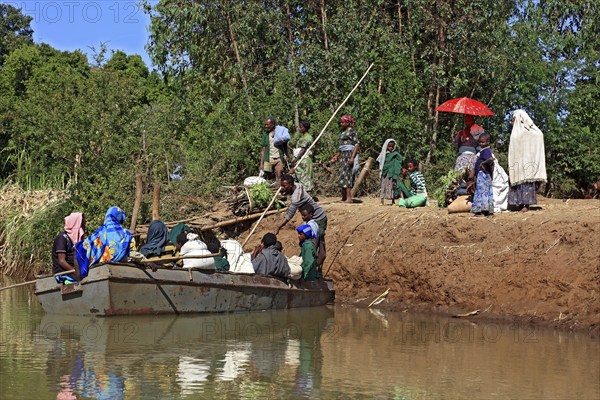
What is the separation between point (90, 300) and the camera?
42.4ft

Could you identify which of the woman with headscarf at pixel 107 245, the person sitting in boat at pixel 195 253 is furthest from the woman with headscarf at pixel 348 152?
the woman with headscarf at pixel 107 245

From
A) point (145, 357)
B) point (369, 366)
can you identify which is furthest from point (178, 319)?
point (369, 366)

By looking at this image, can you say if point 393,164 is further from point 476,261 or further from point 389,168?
point 476,261

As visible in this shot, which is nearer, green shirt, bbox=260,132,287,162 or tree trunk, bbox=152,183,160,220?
tree trunk, bbox=152,183,160,220

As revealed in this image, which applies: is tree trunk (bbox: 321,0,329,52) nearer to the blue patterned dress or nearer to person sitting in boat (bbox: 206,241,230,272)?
the blue patterned dress

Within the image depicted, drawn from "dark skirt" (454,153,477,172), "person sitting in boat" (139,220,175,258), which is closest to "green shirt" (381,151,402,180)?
"dark skirt" (454,153,477,172)

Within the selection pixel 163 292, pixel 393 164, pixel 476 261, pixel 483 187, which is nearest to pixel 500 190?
pixel 483 187

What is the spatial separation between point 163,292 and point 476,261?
14.9ft

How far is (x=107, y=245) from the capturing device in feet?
42.9

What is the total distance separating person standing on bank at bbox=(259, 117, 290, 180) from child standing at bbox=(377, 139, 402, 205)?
5.86ft

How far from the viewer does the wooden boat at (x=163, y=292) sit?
12.7 metres

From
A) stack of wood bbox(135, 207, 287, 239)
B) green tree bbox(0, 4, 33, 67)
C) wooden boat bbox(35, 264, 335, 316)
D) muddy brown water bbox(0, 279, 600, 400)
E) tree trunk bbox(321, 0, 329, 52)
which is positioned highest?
green tree bbox(0, 4, 33, 67)

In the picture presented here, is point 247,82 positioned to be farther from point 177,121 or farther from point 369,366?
point 369,366

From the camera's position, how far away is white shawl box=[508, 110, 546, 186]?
13820mm
